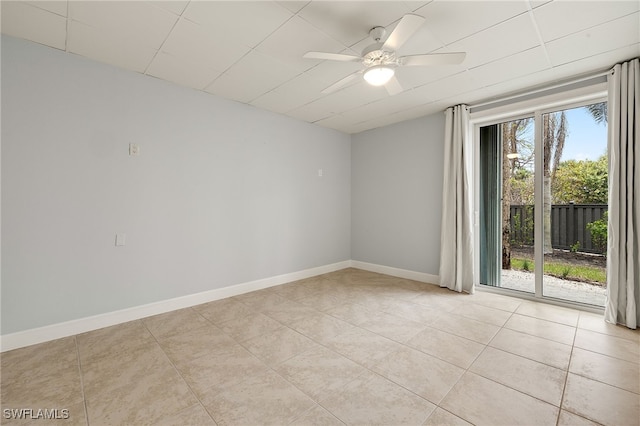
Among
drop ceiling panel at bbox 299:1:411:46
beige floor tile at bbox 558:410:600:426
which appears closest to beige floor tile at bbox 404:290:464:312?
beige floor tile at bbox 558:410:600:426

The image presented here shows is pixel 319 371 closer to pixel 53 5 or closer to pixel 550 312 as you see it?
pixel 550 312

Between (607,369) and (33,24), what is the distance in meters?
5.36

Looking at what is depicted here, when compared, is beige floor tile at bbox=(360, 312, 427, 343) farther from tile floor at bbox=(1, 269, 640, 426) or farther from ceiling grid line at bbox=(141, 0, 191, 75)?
ceiling grid line at bbox=(141, 0, 191, 75)

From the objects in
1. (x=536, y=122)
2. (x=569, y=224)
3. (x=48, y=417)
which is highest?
(x=536, y=122)

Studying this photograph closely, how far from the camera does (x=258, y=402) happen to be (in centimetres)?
178

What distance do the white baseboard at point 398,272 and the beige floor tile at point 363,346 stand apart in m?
2.13

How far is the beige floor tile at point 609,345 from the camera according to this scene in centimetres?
229

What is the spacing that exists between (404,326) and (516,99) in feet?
10.7

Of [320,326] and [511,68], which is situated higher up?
[511,68]

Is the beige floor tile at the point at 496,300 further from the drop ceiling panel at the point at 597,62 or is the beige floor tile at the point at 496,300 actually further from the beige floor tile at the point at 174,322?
the beige floor tile at the point at 174,322

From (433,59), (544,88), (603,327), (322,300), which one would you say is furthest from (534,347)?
(544,88)

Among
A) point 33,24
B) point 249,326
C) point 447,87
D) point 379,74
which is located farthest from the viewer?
point 447,87

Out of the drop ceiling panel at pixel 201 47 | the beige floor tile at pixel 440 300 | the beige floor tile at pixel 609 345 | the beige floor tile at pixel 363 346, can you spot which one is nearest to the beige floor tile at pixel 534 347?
the beige floor tile at pixel 609 345

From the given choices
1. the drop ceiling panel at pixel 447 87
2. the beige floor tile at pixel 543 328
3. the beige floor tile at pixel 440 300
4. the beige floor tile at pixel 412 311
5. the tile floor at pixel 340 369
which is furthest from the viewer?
the beige floor tile at pixel 440 300
